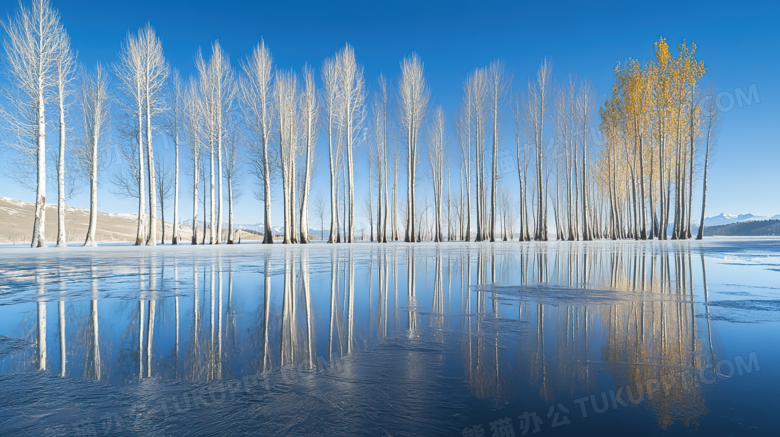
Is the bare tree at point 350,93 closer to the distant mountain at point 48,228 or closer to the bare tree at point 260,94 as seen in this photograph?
the bare tree at point 260,94

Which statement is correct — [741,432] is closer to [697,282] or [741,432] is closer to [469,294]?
[469,294]

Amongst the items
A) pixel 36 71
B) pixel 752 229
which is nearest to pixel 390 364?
→ pixel 36 71

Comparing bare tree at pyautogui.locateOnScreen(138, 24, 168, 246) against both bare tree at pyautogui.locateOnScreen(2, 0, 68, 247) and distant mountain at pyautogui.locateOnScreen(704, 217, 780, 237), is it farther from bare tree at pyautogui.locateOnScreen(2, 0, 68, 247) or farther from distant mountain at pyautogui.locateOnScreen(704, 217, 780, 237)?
distant mountain at pyautogui.locateOnScreen(704, 217, 780, 237)

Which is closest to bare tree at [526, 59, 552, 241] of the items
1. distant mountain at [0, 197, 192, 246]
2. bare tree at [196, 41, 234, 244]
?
bare tree at [196, 41, 234, 244]

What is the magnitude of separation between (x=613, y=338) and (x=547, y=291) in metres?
1.79

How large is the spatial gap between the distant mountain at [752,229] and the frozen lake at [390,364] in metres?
52.1

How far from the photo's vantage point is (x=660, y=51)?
A: 20.2 meters

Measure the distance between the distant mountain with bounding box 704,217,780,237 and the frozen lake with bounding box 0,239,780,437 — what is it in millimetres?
52080

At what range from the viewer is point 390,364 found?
1.78 meters

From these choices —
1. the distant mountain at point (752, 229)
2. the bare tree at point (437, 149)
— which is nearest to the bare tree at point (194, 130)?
the bare tree at point (437, 149)

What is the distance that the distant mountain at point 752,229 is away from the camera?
41.0 metres

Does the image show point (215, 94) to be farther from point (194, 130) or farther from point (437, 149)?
point (437, 149)

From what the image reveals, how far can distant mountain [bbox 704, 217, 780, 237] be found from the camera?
1614 inches

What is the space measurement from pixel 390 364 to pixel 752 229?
6024cm
